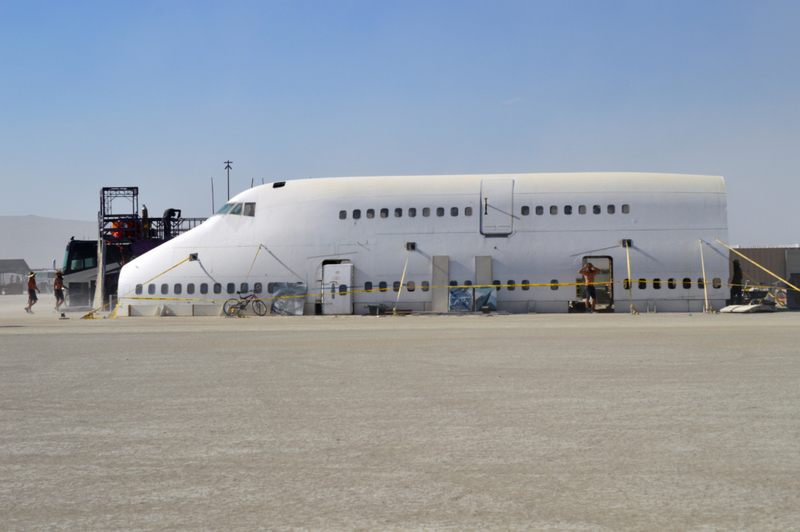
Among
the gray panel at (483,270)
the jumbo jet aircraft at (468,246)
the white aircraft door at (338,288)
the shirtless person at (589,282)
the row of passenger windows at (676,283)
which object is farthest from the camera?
the white aircraft door at (338,288)

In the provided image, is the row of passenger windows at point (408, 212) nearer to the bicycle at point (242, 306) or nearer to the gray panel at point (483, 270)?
the gray panel at point (483, 270)

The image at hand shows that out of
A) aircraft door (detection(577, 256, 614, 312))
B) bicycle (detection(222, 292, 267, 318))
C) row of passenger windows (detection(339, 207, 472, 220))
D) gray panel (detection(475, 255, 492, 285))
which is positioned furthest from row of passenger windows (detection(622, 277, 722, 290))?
bicycle (detection(222, 292, 267, 318))

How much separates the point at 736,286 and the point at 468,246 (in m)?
11.5

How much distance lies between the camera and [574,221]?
92.8ft

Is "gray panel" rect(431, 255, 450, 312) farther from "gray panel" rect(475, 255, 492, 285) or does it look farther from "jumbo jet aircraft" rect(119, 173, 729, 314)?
"gray panel" rect(475, 255, 492, 285)

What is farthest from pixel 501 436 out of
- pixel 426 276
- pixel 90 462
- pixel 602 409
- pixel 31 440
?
pixel 426 276

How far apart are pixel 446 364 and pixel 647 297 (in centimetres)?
1972

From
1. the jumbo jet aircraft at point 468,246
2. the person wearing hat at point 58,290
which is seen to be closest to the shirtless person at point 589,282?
the jumbo jet aircraft at point 468,246

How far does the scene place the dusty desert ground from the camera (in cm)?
395

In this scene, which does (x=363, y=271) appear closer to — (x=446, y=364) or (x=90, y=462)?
Answer: (x=446, y=364)

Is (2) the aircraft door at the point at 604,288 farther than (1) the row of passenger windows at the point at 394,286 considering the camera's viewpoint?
Yes

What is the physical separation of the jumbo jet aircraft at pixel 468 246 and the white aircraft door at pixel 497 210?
4 centimetres

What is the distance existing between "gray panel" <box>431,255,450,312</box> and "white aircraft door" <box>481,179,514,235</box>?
7.06 feet

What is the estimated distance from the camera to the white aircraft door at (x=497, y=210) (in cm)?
2850
